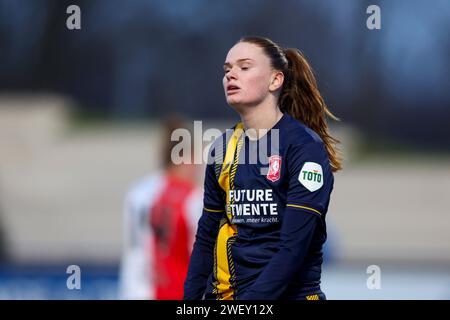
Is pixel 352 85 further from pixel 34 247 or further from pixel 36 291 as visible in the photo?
pixel 36 291

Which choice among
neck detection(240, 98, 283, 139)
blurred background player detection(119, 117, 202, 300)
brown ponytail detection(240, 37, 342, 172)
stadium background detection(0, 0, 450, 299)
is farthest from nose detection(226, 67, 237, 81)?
stadium background detection(0, 0, 450, 299)

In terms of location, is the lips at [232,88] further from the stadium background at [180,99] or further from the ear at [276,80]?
the stadium background at [180,99]

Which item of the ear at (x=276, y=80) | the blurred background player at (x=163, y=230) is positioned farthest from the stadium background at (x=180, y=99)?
the ear at (x=276, y=80)

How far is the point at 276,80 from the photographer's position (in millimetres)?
3107

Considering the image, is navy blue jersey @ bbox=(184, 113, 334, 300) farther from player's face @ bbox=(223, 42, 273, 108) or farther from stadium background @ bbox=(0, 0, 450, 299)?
stadium background @ bbox=(0, 0, 450, 299)

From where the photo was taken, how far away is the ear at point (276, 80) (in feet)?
10.1

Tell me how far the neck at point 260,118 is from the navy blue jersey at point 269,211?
0.9 inches

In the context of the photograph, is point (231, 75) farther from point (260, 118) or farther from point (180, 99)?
point (180, 99)

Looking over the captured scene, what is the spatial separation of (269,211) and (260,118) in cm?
36

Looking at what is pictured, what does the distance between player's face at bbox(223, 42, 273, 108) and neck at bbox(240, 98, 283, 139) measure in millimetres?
30

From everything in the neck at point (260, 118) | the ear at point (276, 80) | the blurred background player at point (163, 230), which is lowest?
the blurred background player at point (163, 230)
